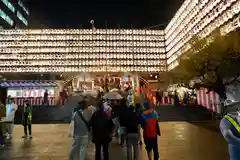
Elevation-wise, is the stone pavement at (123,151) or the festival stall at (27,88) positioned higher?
the festival stall at (27,88)

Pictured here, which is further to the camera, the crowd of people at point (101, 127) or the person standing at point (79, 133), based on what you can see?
the person standing at point (79, 133)

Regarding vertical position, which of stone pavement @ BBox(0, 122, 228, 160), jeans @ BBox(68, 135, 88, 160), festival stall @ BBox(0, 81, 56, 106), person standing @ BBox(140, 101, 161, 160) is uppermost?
festival stall @ BBox(0, 81, 56, 106)

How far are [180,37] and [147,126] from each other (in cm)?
4414

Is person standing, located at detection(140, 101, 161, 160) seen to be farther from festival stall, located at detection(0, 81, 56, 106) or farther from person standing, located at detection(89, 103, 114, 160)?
festival stall, located at detection(0, 81, 56, 106)

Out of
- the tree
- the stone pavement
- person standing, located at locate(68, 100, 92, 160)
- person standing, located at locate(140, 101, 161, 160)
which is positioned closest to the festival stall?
the tree

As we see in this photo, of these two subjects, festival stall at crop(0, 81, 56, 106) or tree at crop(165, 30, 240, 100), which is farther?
festival stall at crop(0, 81, 56, 106)

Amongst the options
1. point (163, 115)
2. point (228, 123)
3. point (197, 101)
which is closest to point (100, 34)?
point (197, 101)

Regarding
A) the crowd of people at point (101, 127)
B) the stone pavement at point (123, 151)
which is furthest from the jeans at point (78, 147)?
the stone pavement at point (123, 151)

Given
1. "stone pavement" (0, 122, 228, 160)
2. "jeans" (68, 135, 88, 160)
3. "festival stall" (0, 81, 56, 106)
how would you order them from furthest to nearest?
"festival stall" (0, 81, 56, 106)
"stone pavement" (0, 122, 228, 160)
"jeans" (68, 135, 88, 160)

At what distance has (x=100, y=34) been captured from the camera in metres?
53.3

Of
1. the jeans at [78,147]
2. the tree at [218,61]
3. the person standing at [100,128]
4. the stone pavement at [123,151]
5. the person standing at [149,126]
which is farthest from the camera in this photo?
the tree at [218,61]

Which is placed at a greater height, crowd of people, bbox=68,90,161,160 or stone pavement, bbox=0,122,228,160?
crowd of people, bbox=68,90,161,160

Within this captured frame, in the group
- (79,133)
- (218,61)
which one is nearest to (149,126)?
(79,133)

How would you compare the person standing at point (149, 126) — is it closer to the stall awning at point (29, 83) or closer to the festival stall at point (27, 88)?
the festival stall at point (27, 88)
